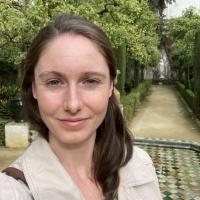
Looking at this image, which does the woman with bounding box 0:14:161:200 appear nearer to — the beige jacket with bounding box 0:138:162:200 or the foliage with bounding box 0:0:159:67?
the beige jacket with bounding box 0:138:162:200

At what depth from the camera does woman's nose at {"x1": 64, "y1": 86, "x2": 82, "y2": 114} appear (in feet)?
4.18

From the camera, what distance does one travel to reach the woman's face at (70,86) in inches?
50.5

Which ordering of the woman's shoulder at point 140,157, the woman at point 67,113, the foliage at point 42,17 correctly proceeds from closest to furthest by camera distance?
the woman at point 67,113, the woman's shoulder at point 140,157, the foliage at point 42,17

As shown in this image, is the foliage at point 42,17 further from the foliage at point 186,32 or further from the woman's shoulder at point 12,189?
the foliage at point 186,32

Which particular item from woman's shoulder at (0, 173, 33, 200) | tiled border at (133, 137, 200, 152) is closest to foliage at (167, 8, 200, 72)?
tiled border at (133, 137, 200, 152)

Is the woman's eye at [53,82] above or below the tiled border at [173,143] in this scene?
above

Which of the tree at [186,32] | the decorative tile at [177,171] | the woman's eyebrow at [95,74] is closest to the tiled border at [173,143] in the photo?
the decorative tile at [177,171]

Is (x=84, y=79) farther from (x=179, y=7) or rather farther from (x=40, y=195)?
(x=179, y=7)

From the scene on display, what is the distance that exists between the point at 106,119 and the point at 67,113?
0.41 m

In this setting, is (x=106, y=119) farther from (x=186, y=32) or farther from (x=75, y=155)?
(x=186, y=32)

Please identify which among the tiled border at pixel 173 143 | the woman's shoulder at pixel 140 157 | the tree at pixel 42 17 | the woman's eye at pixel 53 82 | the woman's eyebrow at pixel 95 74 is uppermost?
the tree at pixel 42 17

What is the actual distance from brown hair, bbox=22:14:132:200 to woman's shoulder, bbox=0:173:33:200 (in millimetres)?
297

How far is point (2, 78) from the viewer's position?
19625mm

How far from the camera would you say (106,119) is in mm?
1669
